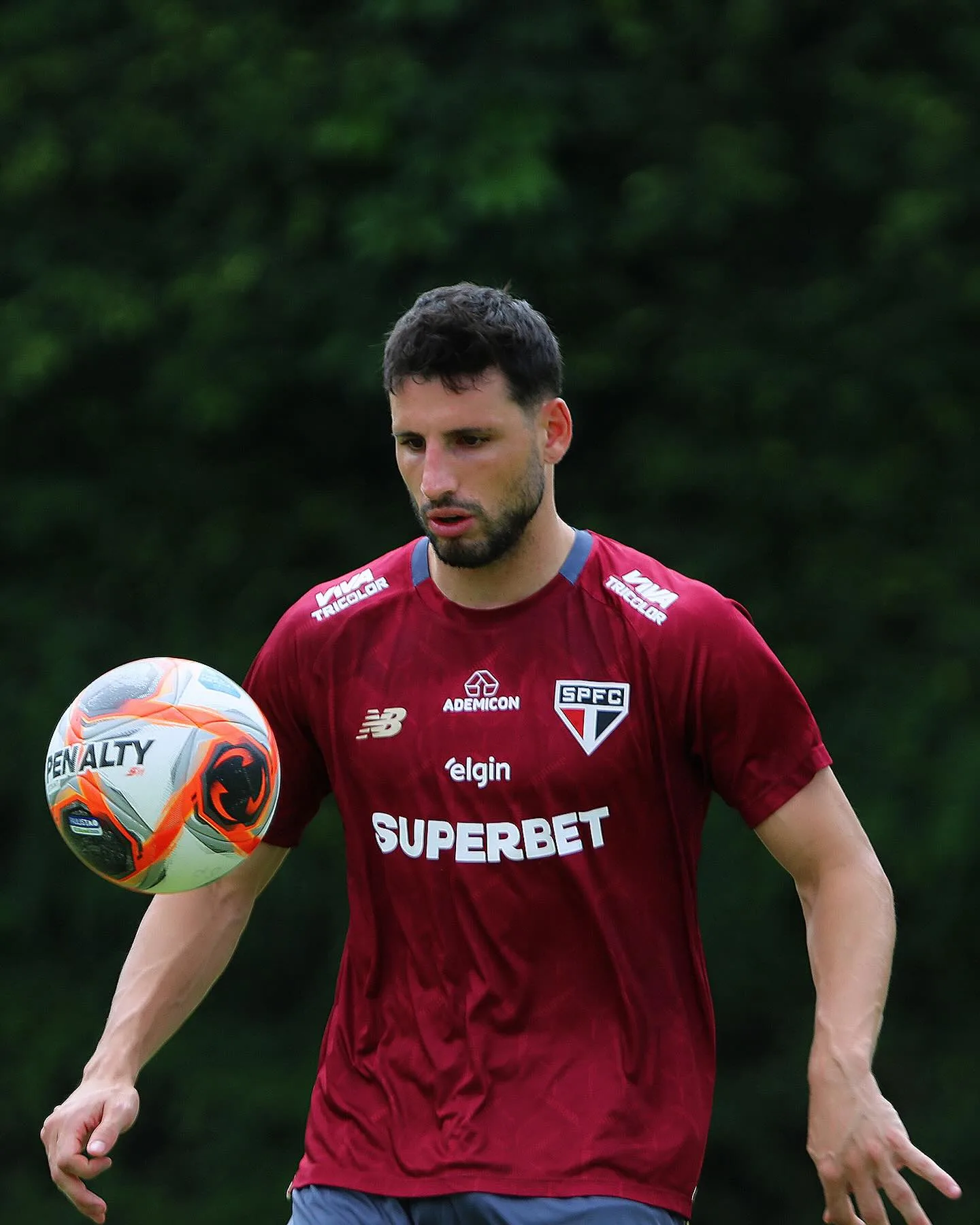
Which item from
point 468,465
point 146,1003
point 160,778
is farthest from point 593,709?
point 146,1003

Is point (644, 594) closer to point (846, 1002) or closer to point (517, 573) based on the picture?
point (517, 573)

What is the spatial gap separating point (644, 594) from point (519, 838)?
0.48m

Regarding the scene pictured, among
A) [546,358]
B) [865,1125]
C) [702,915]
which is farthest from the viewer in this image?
[702,915]

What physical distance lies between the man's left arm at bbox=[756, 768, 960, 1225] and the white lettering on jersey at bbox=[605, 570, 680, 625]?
386 mm

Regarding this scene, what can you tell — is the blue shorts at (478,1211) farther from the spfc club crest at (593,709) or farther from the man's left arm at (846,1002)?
the spfc club crest at (593,709)

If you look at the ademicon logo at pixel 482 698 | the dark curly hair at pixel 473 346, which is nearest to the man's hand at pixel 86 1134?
the ademicon logo at pixel 482 698

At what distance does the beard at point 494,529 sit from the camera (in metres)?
3.45

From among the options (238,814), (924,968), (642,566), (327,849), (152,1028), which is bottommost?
(924,968)

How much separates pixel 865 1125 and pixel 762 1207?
18.0 ft

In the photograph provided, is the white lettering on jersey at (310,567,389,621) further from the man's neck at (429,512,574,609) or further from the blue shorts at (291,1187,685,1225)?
the blue shorts at (291,1187,685,1225)

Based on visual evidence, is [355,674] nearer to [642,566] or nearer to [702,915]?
[642,566]

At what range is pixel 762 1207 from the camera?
27.4 ft

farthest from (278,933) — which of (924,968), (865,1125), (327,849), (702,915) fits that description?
(865,1125)

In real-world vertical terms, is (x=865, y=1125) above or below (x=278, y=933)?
above
